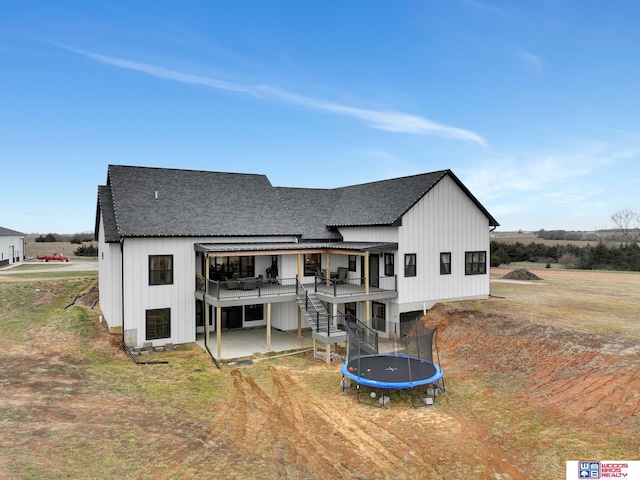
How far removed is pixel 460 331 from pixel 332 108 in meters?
26.5

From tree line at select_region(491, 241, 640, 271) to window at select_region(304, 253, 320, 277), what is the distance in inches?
1348

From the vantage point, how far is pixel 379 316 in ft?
72.8

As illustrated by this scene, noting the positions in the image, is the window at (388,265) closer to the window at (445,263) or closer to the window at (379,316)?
the window at (379,316)

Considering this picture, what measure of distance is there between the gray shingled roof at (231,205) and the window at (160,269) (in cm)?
119

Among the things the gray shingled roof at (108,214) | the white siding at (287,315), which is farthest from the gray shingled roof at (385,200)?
the gray shingled roof at (108,214)

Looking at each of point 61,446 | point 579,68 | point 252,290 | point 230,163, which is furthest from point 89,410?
point 230,163

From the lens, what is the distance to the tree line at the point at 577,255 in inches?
1821

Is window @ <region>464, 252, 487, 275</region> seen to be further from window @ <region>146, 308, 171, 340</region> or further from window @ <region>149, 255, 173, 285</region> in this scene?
window @ <region>146, 308, 171, 340</region>

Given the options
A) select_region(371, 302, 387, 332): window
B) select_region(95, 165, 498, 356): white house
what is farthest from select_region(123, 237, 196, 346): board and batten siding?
select_region(371, 302, 387, 332): window

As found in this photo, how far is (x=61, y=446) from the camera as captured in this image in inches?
362

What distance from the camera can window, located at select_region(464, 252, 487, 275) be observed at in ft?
74.7

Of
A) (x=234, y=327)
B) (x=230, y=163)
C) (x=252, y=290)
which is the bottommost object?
(x=234, y=327)

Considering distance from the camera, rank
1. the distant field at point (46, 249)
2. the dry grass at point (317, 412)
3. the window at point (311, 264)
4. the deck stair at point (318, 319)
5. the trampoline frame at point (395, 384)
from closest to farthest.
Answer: the dry grass at point (317, 412)
the trampoline frame at point (395, 384)
the deck stair at point (318, 319)
the window at point (311, 264)
the distant field at point (46, 249)

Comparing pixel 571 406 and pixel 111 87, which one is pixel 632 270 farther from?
pixel 111 87
